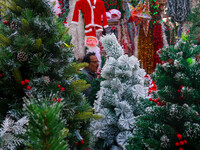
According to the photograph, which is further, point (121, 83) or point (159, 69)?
point (121, 83)

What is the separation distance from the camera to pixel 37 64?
1.06m

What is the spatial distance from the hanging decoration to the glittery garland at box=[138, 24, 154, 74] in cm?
76

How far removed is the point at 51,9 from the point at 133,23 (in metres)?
3.95

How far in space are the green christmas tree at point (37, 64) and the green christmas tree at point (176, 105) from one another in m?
0.36

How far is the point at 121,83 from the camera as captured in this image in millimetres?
1872

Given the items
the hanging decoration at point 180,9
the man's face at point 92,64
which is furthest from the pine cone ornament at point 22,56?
the hanging decoration at point 180,9

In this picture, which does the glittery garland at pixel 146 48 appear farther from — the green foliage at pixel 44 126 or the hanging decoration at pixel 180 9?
the green foliage at pixel 44 126

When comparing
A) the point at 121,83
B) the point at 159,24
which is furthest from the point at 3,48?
the point at 159,24

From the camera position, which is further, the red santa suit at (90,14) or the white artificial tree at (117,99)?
the red santa suit at (90,14)

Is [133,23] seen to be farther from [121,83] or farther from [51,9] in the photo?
[51,9]

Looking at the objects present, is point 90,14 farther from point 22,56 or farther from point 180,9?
point 22,56

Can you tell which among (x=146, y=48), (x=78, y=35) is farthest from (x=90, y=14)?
(x=146, y=48)

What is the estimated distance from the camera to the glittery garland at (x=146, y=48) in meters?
5.09

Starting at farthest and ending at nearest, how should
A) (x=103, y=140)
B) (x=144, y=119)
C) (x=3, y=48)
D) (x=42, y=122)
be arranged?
1. (x=103, y=140)
2. (x=3, y=48)
3. (x=144, y=119)
4. (x=42, y=122)
